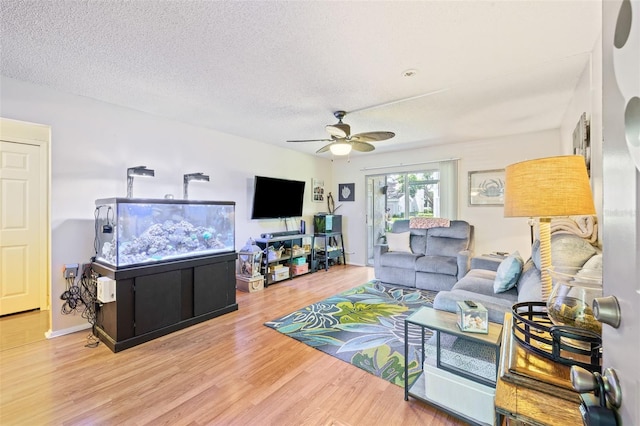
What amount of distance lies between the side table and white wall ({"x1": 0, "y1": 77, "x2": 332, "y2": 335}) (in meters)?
3.72

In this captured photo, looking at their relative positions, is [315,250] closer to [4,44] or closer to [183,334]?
[183,334]

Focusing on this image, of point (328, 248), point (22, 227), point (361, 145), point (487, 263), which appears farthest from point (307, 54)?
point (328, 248)

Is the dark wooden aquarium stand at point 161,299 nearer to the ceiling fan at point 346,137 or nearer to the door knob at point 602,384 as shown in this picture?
the ceiling fan at point 346,137

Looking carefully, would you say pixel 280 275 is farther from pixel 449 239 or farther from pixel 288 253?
pixel 449 239

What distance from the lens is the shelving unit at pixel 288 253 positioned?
4.58 m

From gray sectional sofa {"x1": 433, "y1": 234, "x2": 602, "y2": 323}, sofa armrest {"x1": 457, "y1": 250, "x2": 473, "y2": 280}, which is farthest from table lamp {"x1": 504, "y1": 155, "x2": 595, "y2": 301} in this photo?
sofa armrest {"x1": 457, "y1": 250, "x2": 473, "y2": 280}

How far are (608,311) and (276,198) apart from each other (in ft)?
15.4

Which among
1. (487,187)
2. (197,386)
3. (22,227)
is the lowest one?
(197,386)

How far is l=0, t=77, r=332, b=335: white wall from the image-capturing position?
8.94 feet

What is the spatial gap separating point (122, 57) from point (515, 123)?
15.0 ft

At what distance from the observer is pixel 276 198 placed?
4977 millimetres

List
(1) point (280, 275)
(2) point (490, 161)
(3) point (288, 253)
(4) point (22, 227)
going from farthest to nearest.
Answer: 1. (3) point (288, 253)
2. (1) point (280, 275)
3. (2) point (490, 161)
4. (4) point (22, 227)

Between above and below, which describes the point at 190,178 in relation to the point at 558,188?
above

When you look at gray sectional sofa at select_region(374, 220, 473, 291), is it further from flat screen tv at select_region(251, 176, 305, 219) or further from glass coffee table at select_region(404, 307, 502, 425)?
glass coffee table at select_region(404, 307, 502, 425)
